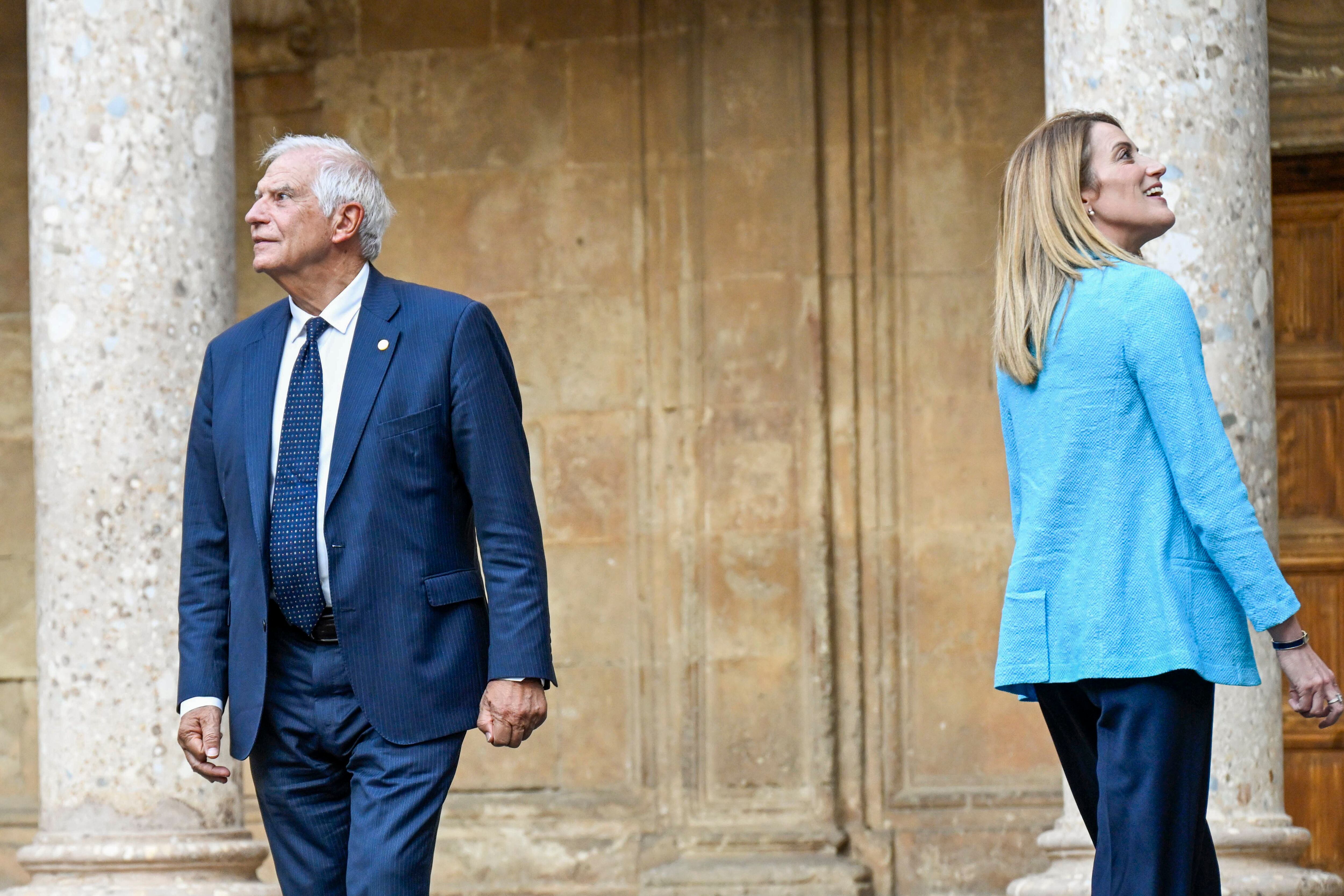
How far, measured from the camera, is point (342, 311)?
144 inches

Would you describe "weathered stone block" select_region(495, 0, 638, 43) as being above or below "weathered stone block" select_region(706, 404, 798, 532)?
above

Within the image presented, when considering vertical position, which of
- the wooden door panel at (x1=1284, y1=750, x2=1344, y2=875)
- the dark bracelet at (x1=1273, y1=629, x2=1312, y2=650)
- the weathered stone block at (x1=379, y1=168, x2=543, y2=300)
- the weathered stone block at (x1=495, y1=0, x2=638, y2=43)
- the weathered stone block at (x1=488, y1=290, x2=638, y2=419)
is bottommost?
the wooden door panel at (x1=1284, y1=750, x2=1344, y2=875)

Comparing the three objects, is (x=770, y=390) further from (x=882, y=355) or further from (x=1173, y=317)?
(x=1173, y=317)

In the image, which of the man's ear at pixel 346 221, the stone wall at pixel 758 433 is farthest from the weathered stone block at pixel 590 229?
the man's ear at pixel 346 221

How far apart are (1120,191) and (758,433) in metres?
4.29

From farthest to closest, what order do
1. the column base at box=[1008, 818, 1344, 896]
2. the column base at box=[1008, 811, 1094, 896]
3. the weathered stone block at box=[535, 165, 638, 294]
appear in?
the weathered stone block at box=[535, 165, 638, 294], the column base at box=[1008, 811, 1094, 896], the column base at box=[1008, 818, 1344, 896]

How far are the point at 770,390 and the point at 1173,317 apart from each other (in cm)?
444

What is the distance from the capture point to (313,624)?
347cm

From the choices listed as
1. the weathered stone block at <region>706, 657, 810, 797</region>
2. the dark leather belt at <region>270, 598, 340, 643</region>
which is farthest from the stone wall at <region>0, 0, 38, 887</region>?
the dark leather belt at <region>270, 598, 340, 643</region>

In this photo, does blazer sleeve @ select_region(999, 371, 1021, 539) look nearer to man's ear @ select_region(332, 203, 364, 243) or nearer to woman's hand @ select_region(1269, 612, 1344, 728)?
woman's hand @ select_region(1269, 612, 1344, 728)

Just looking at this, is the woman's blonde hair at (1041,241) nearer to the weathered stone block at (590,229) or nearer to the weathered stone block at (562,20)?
the weathered stone block at (590,229)

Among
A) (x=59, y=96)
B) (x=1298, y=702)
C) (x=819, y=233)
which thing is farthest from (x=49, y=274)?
(x=1298, y=702)

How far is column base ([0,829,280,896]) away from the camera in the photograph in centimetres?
530

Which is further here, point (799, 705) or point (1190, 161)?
point (799, 705)
